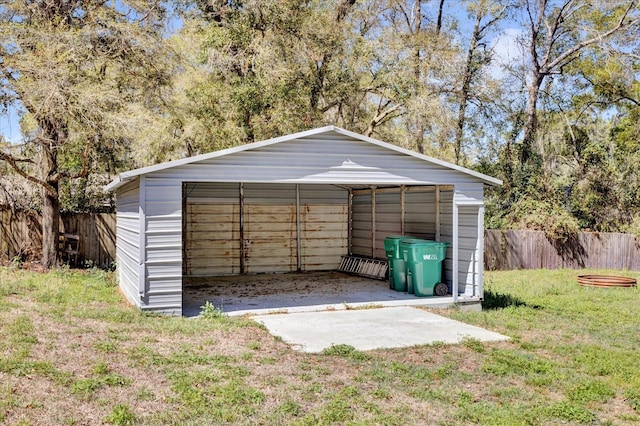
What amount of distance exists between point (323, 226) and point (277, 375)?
32.6 ft

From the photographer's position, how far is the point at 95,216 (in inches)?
608

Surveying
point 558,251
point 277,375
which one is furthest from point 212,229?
point 558,251

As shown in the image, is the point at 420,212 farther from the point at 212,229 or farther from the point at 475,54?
the point at 475,54

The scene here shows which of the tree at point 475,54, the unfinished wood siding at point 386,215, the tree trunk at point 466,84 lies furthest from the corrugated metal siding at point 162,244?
the tree trunk at point 466,84

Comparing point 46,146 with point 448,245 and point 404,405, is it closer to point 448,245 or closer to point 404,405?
point 448,245

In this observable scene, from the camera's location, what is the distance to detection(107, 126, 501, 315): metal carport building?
8805mm

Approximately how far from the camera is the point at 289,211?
1564 cm

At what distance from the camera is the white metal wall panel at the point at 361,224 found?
49.3 ft

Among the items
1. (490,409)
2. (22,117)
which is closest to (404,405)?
(490,409)

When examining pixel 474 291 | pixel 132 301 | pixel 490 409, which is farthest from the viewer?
pixel 474 291

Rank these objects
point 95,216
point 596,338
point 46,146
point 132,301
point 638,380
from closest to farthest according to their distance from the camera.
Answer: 1. point 638,380
2. point 596,338
3. point 132,301
4. point 46,146
5. point 95,216

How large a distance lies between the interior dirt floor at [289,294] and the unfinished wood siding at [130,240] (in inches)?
38.9

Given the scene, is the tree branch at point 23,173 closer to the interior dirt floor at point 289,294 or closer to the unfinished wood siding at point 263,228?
the unfinished wood siding at point 263,228

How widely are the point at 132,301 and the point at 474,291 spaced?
6031 millimetres
